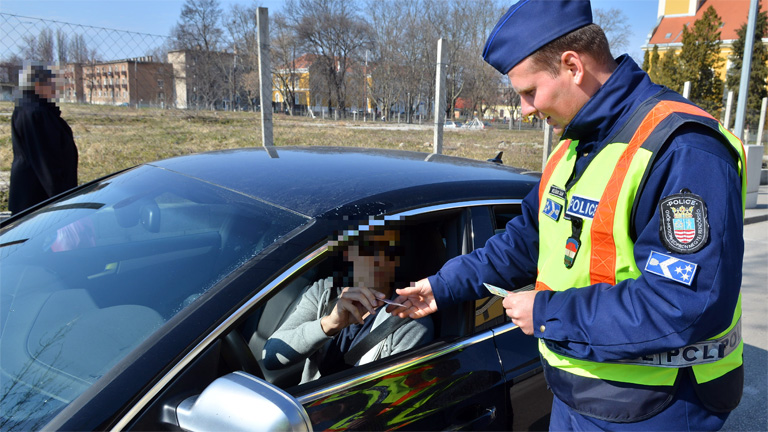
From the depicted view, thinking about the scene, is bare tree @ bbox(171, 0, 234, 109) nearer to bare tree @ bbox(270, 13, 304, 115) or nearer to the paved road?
bare tree @ bbox(270, 13, 304, 115)

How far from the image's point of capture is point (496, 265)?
5.71 feet

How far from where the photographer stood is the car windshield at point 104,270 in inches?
55.3

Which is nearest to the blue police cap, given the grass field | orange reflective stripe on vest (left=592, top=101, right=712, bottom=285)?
orange reflective stripe on vest (left=592, top=101, right=712, bottom=285)

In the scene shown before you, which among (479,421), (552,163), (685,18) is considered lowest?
(479,421)

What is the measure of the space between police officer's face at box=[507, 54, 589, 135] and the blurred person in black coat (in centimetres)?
372

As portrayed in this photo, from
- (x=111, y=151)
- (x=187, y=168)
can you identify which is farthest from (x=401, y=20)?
(x=187, y=168)

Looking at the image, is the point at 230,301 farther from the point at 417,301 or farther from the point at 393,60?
the point at 393,60

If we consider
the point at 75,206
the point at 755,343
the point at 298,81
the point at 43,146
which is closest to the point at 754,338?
the point at 755,343

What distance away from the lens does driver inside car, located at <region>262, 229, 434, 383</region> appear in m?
1.77

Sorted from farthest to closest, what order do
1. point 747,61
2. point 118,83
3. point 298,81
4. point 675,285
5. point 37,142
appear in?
point 298,81 < point 747,61 < point 118,83 < point 37,142 < point 675,285

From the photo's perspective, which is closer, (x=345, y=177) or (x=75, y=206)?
(x=345, y=177)

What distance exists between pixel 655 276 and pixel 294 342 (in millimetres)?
1143

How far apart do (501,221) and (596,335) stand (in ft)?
3.15

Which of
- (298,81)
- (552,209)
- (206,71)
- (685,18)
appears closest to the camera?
(552,209)
